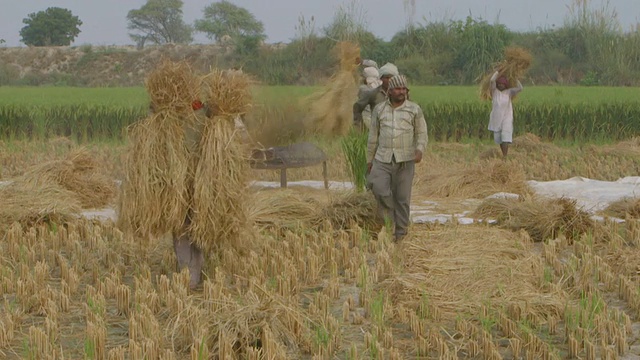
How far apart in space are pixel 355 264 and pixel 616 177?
6.09m

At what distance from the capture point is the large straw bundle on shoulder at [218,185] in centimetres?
592

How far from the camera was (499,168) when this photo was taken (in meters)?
10.4

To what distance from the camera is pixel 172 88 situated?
6.00 m

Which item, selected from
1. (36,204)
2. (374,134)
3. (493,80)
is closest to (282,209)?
(374,134)

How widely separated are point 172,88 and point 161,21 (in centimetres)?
5641

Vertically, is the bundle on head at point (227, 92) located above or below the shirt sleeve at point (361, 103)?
above

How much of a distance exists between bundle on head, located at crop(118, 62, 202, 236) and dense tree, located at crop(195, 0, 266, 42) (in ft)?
168

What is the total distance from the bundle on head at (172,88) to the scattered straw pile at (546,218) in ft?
10.4

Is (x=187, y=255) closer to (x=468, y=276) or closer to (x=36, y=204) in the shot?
(x=468, y=276)

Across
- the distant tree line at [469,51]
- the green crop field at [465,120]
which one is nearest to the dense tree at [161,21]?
the distant tree line at [469,51]

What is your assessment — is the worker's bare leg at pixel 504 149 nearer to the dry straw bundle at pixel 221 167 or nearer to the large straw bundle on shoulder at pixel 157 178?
the dry straw bundle at pixel 221 167

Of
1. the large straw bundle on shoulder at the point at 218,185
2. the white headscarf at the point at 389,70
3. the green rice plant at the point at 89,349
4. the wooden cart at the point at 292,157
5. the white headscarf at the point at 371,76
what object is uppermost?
the white headscarf at the point at 389,70

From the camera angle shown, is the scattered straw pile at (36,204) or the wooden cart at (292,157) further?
the wooden cart at (292,157)

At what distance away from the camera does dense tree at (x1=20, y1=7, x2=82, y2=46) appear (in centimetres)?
5716
